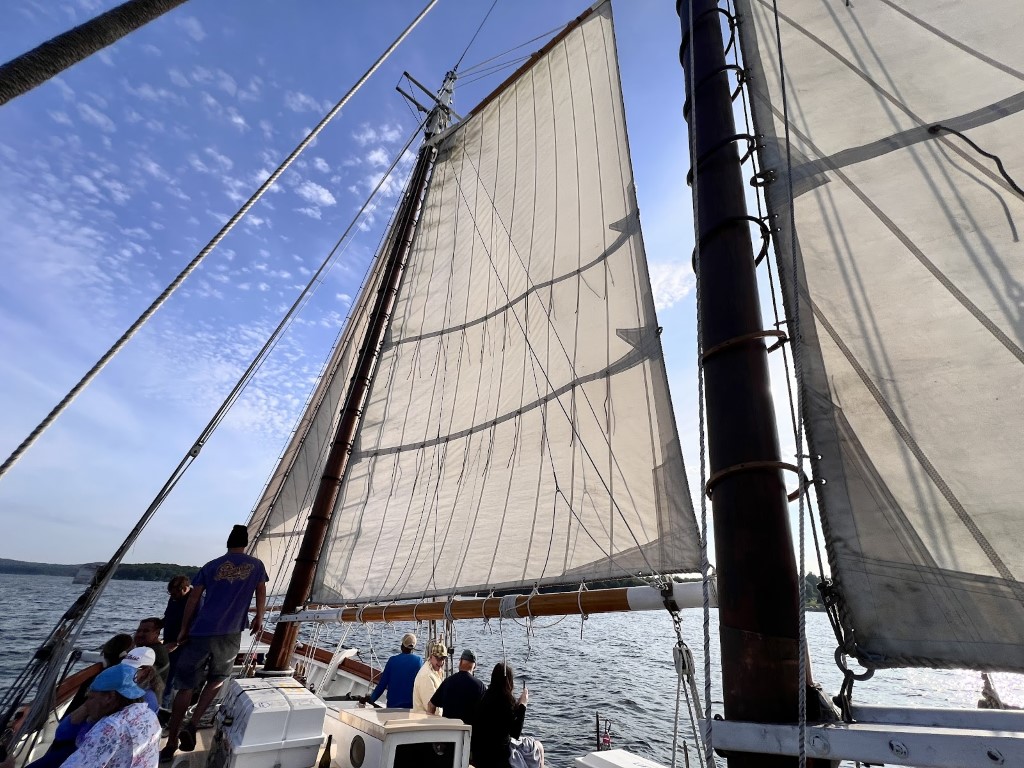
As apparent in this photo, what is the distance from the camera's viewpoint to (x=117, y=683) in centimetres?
254

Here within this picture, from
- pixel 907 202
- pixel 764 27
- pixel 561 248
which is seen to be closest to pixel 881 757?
pixel 907 202

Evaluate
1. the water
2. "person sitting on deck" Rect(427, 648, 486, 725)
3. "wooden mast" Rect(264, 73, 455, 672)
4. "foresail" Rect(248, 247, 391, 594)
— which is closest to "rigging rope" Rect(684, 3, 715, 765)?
the water

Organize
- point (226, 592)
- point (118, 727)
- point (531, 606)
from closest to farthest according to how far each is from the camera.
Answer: point (118, 727), point (226, 592), point (531, 606)

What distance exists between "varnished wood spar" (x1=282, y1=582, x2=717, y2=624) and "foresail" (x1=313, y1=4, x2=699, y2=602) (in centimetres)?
19

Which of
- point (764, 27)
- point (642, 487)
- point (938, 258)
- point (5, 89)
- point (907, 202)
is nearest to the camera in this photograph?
point (5, 89)

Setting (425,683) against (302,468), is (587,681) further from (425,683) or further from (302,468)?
(425,683)

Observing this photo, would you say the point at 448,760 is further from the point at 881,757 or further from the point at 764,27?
the point at 764,27

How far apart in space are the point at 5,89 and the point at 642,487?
4.28 metres

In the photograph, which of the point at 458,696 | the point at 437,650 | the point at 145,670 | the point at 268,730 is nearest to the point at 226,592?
the point at 145,670

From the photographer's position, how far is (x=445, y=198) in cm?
1037

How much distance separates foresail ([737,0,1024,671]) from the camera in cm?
204

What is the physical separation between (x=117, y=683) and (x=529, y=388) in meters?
4.24

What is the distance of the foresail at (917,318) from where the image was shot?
6.71 feet

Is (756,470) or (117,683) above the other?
(756,470)
